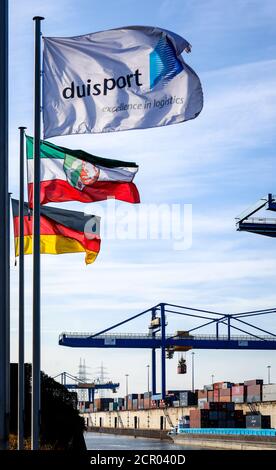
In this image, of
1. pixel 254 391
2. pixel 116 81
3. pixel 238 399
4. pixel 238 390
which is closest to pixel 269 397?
pixel 254 391

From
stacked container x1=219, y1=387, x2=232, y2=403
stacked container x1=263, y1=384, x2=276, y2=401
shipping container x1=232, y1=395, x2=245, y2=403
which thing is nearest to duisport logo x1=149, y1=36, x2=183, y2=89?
stacked container x1=263, y1=384, x2=276, y2=401

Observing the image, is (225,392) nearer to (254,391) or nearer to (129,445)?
(254,391)

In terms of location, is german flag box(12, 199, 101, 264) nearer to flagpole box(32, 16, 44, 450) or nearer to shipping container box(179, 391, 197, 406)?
flagpole box(32, 16, 44, 450)

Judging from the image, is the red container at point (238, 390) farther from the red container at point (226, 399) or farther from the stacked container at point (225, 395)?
the red container at point (226, 399)

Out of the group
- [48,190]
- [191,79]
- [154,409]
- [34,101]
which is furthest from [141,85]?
[154,409]

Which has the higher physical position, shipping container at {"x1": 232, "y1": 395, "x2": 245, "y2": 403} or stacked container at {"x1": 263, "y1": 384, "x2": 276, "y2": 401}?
stacked container at {"x1": 263, "y1": 384, "x2": 276, "y2": 401}

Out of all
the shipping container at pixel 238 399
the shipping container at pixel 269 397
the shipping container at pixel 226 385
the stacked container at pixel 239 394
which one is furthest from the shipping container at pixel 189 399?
the shipping container at pixel 269 397

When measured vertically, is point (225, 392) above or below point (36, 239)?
below

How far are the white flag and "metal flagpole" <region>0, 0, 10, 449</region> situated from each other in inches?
136

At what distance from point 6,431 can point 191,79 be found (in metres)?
6.80

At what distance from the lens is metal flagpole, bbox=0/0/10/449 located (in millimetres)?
10781

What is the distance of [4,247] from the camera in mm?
11125

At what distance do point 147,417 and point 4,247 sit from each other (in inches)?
5102

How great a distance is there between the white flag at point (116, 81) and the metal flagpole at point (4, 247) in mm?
3455
